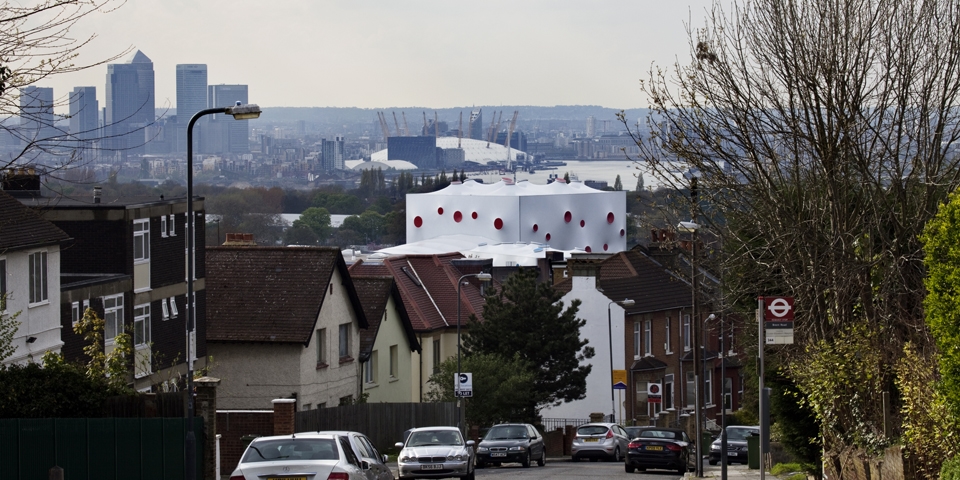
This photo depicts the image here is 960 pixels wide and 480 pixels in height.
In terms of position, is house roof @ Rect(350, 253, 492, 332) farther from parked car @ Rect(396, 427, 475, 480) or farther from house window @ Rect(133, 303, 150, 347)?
parked car @ Rect(396, 427, 475, 480)

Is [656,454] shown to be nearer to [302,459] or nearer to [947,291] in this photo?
[947,291]

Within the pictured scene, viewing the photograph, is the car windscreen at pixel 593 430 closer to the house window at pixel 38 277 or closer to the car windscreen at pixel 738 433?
the car windscreen at pixel 738 433

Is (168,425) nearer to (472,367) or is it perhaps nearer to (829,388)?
(829,388)

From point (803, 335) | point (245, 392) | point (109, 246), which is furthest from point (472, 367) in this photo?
point (803, 335)

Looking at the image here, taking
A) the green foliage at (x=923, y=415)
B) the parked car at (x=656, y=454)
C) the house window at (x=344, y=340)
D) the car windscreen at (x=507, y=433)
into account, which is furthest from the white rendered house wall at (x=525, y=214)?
the green foliage at (x=923, y=415)

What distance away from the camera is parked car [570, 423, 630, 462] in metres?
40.7

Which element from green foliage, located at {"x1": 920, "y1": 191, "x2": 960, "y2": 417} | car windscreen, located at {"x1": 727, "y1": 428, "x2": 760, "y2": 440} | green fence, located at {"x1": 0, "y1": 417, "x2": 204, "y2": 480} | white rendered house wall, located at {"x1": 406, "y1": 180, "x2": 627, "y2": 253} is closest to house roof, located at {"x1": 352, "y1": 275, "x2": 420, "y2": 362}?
car windscreen, located at {"x1": 727, "y1": 428, "x2": 760, "y2": 440}

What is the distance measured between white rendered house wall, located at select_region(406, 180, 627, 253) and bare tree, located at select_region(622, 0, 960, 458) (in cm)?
12600

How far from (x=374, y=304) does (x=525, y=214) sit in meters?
117

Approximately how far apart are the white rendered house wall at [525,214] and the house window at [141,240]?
111216 mm

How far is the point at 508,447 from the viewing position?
35.2m

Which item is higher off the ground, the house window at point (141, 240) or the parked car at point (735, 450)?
the house window at point (141, 240)

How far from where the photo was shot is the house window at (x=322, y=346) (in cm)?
4388

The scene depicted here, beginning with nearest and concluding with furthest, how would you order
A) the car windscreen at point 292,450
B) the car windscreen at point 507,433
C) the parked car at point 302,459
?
the parked car at point 302,459, the car windscreen at point 292,450, the car windscreen at point 507,433
